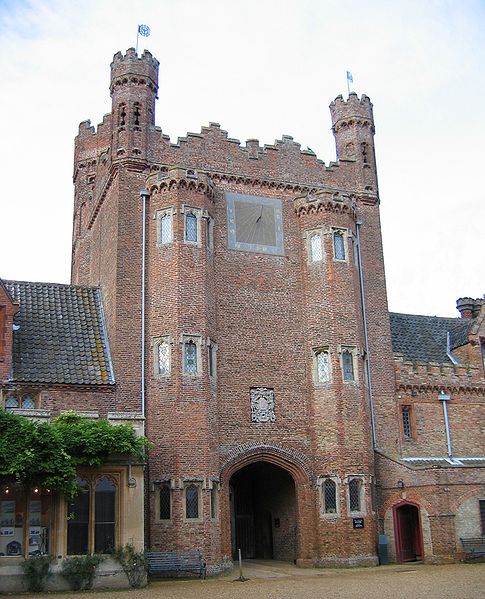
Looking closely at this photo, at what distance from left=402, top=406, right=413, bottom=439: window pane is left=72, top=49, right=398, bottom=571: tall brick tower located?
163cm

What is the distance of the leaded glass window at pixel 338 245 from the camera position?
100 ft

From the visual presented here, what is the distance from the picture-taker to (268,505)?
104ft

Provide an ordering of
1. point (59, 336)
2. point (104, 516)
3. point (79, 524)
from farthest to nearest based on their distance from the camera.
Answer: point (59, 336) < point (104, 516) < point (79, 524)

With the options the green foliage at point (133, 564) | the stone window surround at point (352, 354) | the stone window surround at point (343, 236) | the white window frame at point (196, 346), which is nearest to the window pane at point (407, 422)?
the stone window surround at point (352, 354)

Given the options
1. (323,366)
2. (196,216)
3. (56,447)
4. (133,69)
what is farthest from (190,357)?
(133,69)

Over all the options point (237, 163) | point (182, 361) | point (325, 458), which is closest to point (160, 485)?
point (182, 361)

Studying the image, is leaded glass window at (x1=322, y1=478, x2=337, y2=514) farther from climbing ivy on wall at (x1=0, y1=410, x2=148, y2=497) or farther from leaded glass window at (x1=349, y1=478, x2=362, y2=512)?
climbing ivy on wall at (x1=0, y1=410, x2=148, y2=497)

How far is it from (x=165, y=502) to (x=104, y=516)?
2.89 m

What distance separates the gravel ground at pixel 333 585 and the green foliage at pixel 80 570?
2.75 ft

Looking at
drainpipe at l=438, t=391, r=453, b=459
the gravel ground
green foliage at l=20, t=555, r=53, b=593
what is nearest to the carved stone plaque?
the gravel ground

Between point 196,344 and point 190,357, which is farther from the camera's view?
point 196,344

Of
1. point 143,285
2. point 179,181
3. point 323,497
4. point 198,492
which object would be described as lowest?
point 323,497

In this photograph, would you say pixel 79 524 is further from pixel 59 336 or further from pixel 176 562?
pixel 59 336

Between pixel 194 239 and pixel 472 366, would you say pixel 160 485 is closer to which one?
pixel 194 239
